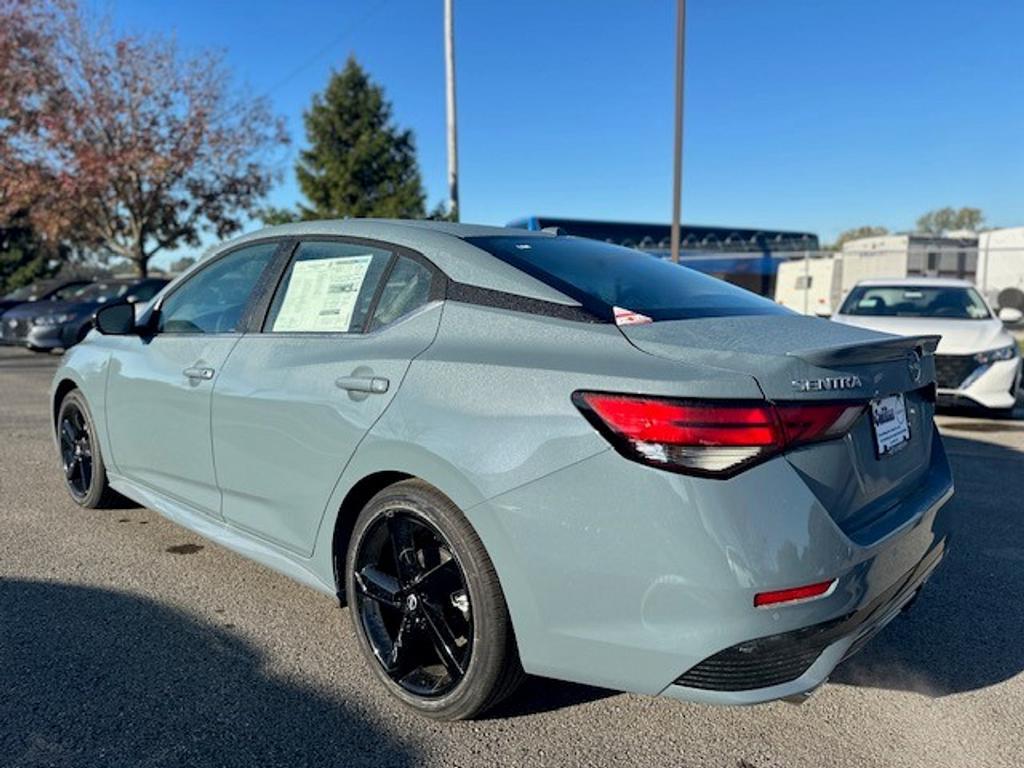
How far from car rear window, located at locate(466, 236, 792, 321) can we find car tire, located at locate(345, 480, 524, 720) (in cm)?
82

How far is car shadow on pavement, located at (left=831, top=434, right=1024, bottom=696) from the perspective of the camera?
2.87 metres

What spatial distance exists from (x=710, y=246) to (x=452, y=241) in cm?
3692

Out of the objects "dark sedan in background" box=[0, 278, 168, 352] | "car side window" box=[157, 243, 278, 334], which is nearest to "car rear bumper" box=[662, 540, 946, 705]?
"car side window" box=[157, 243, 278, 334]

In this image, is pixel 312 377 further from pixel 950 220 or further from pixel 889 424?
pixel 950 220

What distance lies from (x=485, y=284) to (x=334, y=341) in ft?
2.19

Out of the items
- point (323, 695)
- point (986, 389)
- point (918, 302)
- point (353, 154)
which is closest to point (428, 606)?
point (323, 695)

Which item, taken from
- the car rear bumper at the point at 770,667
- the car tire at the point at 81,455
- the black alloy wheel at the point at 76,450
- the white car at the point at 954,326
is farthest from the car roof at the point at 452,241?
the white car at the point at 954,326

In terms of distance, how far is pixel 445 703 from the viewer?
2480 millimetres

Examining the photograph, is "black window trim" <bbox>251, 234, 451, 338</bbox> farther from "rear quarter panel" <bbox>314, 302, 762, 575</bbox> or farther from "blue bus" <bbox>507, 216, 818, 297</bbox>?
"blue bus" <bbox>507, 216, 818, 297</bbox>

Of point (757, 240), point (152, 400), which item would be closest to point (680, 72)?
point (152, 400)

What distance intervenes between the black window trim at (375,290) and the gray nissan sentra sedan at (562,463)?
0.01 meters

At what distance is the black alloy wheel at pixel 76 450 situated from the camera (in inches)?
182

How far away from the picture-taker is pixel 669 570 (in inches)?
78.9

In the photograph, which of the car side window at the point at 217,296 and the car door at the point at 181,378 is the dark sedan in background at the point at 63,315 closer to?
the car door at the point at 181,378
